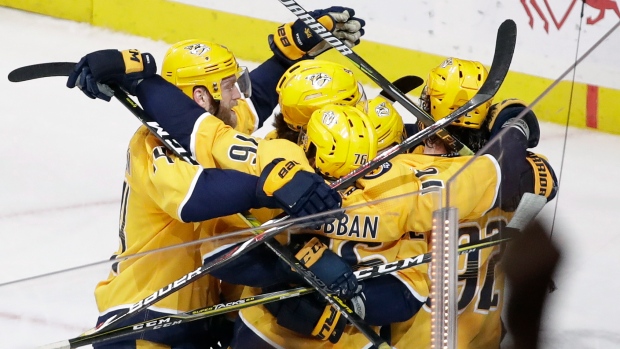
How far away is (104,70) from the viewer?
2451 mm

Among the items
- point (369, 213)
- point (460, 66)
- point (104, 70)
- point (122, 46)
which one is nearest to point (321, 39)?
point (460, 66)

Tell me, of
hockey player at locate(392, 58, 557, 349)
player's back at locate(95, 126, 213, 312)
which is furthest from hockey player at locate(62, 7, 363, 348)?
hockey player at locate(392, 58, 557, 349)

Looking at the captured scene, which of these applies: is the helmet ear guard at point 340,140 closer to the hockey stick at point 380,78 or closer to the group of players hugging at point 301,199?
the group of players hugging at point 301,199

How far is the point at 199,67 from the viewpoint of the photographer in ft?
8.94

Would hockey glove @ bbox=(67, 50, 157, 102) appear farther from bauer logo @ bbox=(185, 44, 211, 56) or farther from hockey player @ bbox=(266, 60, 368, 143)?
hockey player @ bbox=(266, 60, 368, 143)

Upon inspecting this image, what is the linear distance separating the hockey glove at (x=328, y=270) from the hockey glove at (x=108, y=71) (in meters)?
0.70

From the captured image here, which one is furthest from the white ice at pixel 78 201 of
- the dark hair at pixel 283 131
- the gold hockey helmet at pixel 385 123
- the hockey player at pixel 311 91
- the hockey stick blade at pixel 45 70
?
the hockey stick blade at pixel 45 70

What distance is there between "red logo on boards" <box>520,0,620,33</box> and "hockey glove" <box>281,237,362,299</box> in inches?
99.6

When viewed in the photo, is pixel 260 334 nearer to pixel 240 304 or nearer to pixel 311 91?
pixel 240 304

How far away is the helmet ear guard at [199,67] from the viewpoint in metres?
2.73

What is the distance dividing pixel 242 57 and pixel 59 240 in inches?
55.9

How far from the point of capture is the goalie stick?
1867 mm

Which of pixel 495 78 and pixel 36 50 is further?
pixel 36 50

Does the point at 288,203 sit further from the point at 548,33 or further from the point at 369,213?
the point at 548,33
